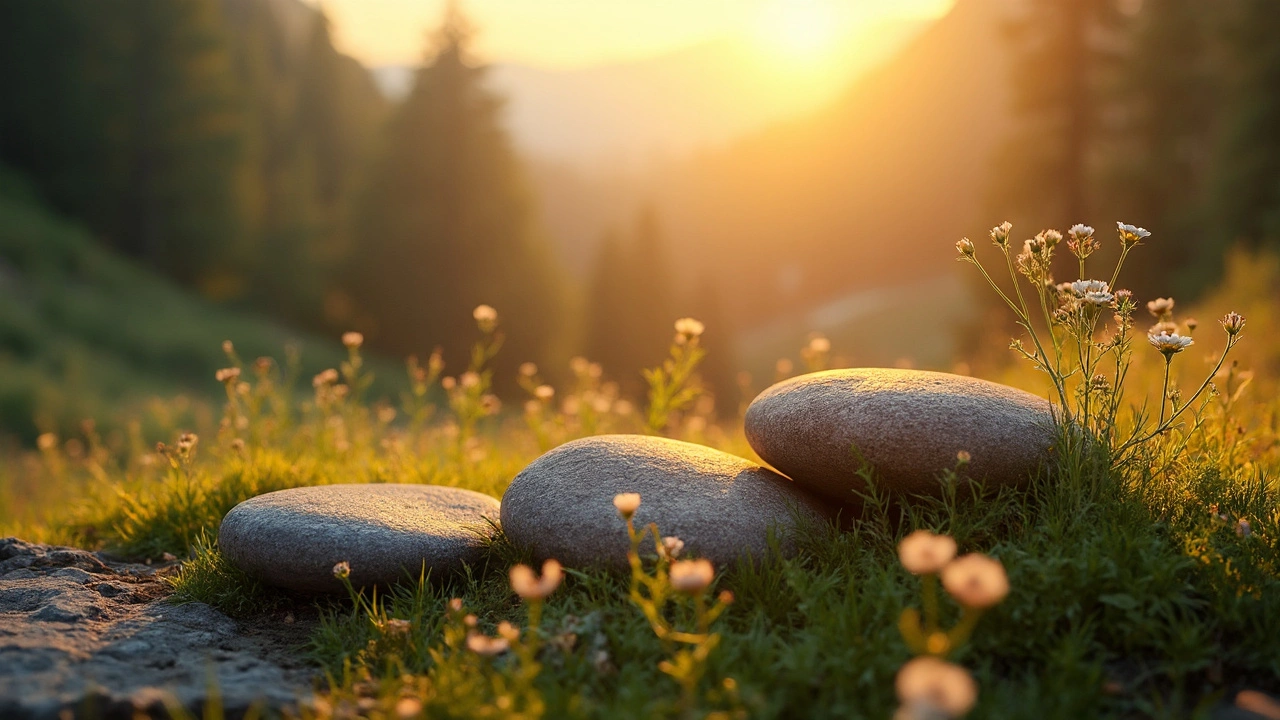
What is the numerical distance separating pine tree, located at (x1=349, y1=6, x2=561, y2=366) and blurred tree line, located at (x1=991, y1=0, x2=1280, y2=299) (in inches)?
507

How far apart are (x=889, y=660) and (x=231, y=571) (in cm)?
248

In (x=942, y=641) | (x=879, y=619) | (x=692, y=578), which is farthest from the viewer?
(x=879, y=619)

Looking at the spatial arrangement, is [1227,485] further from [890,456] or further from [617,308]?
[617,308]

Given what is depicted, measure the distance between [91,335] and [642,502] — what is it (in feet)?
55.2

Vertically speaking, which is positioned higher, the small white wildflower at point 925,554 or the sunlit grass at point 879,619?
the small white wildflower at point 925,554

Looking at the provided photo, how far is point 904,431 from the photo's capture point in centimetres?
283

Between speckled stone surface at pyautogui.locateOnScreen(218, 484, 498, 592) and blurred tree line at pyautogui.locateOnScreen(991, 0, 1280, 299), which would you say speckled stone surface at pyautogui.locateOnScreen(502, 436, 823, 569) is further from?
blurred tree line at pyautogui.locateOnScreen(991, 0, 1280, 299)

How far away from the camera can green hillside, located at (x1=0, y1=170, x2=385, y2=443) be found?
→ 425 inches

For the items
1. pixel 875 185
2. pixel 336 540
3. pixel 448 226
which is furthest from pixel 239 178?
pixel 875 185

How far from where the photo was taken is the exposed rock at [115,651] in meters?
2.02

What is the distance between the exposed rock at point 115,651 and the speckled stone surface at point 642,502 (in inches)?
36.4

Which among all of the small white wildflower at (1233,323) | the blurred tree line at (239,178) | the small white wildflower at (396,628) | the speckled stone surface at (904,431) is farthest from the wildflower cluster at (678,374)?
the blurred tree line at (239,178)

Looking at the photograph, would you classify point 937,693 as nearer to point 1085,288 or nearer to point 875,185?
point 1085,288

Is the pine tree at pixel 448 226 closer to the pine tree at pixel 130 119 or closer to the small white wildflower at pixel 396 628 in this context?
the pine tree at pixel 130 119
